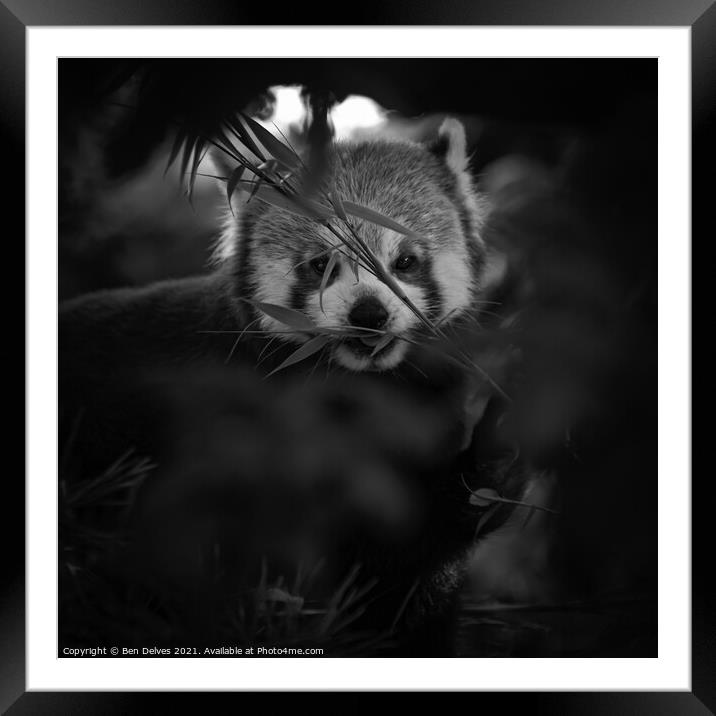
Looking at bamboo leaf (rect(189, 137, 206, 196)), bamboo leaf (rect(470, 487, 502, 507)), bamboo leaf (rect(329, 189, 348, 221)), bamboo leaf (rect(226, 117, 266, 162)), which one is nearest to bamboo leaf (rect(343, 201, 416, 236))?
bamboo leaf (rect(329, 189, 348, 221))

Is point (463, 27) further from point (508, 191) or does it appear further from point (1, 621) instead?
point (1, 621)

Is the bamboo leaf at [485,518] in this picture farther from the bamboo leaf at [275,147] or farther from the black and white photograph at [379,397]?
the bamboo leaf at [275,147]

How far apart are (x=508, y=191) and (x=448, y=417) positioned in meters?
0.59

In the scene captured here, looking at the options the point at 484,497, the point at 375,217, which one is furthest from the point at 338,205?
the point at 484,497

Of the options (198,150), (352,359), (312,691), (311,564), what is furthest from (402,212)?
(312,691)

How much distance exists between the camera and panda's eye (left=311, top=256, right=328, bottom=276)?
5.43 ft

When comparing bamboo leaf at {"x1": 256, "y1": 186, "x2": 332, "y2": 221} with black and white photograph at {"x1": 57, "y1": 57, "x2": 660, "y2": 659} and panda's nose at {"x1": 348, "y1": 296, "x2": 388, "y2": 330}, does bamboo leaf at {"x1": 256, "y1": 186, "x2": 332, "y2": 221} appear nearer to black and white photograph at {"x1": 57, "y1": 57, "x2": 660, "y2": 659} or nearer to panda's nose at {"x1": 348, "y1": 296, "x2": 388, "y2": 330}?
black and white photograph at {"x1": 57, "y1": 57, "x2": 660, "y2": 659}

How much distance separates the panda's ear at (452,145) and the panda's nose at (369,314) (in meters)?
0.44

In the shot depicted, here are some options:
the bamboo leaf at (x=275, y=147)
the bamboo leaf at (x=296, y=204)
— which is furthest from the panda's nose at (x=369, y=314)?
the bamboo leaf at (x=275, y=147)

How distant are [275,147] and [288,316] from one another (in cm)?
40

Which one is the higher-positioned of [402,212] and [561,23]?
[561,23]

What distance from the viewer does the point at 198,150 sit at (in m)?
1.67

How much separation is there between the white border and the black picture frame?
0.08ft

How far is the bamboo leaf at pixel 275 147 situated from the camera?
1.60m
